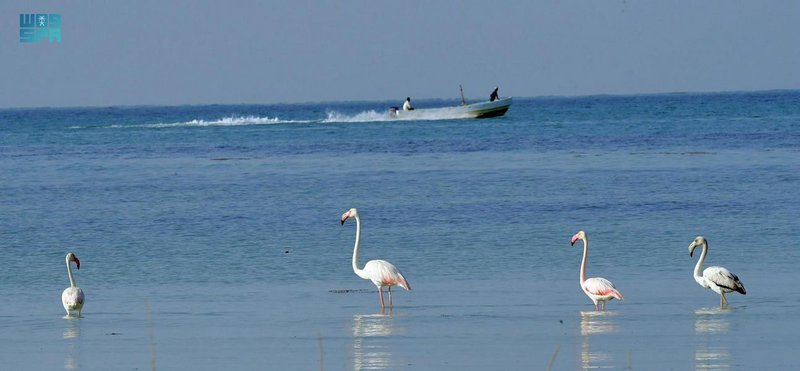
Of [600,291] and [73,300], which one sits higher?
[600,291]

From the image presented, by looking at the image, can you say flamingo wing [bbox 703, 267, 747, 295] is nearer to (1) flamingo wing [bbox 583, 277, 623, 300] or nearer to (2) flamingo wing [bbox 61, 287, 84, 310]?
(1) flamingo wing [bbox 583, 277, 623, 300]

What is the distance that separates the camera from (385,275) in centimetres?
1409

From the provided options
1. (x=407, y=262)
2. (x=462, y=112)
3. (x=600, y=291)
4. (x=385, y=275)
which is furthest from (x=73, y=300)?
(x=462, y=112)

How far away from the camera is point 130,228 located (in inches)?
895

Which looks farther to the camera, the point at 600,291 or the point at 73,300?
the point at 73,300

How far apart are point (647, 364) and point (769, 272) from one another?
605cm

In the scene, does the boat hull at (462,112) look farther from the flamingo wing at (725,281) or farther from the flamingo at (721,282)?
the flamingo wing at (725,281)

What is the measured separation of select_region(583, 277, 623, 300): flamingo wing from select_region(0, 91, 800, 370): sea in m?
0.20

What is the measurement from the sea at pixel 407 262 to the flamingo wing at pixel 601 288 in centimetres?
20

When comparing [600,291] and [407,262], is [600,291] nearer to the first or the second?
[600,291]

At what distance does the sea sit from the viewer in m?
11.0

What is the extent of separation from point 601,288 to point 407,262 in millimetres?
4712

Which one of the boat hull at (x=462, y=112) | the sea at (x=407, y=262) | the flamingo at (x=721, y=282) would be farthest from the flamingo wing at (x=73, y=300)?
the boat hull at (x=462, y=112)

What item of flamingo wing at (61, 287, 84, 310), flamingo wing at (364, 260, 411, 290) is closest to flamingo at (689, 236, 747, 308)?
flamingo wing at (364, 260, 411, 290)
